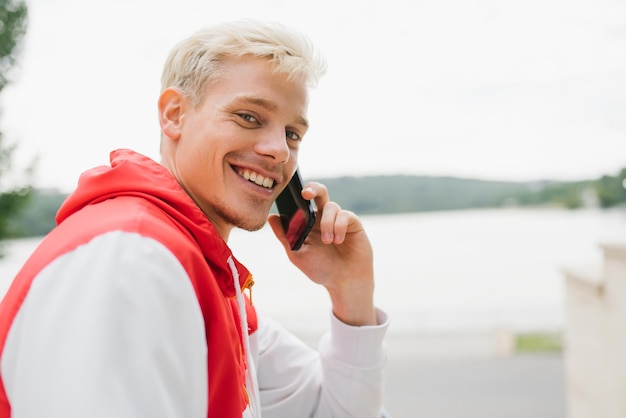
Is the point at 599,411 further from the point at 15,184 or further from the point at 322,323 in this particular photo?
the point at 322,323

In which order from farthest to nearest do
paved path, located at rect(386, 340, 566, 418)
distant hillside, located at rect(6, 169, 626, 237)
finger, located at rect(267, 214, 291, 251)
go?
paved path, located at rect(386, 340, 566, 418)
distant hillside, located at rect(6, 169, 626, 237)
finger, located at rect(267, 214, 291, 251)

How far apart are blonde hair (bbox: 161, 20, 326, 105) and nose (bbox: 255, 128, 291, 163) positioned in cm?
13

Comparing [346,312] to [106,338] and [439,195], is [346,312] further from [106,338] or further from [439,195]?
[439,195]

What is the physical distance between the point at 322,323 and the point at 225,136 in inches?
430

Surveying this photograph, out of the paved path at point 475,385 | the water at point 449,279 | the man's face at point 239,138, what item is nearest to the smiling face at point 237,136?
the man's face at point 239,138

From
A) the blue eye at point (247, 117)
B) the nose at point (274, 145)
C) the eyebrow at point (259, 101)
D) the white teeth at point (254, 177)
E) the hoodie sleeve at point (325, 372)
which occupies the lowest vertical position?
the hoodie sleeve at point (325, 372)

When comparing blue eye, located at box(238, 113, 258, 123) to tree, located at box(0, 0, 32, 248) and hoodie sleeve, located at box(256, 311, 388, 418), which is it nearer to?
hoodie sleeve, located at box(256, 311, 388, 418)

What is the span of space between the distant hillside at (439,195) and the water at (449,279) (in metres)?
0.33

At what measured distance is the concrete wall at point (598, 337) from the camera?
253cm

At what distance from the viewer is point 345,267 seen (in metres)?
1.58

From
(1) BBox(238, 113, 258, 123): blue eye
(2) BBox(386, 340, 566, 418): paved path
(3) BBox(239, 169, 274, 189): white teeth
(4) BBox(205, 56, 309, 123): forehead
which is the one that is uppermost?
(4) BBox(205, 56, 309, 123): forehead

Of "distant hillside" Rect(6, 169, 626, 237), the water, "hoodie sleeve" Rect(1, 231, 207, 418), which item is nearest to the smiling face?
"hoodie sleeve" Rect(1, 231, 207, 418)

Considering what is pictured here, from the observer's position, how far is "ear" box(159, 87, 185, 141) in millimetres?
1217

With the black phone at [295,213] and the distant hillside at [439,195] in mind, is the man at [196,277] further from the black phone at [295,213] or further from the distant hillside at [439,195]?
the distant hillside at [439,195]
